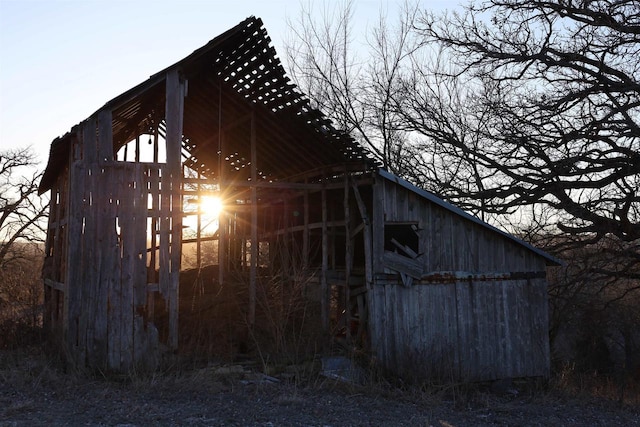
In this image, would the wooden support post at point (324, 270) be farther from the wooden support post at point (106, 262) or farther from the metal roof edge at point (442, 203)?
the wooden support post at point (106, 262)

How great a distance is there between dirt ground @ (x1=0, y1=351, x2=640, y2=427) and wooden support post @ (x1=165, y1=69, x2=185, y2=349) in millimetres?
1078

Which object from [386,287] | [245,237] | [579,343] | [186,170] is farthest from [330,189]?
[579,343]

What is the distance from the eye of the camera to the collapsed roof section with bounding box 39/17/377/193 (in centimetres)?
1098

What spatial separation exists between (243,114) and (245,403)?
7.12m

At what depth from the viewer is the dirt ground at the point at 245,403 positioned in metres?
7.82

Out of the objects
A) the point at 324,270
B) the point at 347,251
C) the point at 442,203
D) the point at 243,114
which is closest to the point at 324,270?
the point at 324,270

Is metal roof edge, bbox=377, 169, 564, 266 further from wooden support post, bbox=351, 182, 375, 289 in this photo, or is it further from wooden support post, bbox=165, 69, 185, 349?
wooden support post, bbox=165, 69, 185, 349

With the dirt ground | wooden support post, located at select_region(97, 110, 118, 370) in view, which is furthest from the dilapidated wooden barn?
the dirt ground

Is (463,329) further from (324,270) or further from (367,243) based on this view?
(324,270)

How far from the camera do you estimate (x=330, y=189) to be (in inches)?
527

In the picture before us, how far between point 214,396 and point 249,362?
6.95 ft

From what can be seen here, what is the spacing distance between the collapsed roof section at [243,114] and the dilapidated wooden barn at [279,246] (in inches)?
1.6

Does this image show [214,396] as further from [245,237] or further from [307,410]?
[245,237]

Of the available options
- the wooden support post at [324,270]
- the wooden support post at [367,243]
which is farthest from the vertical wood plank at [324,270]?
the wooden support post at [367,243]
